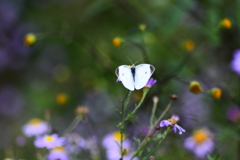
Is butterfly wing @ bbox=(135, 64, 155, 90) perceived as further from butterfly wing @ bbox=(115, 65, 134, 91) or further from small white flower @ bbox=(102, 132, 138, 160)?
small white flower @ bbox=(102, 132, 138, 160)

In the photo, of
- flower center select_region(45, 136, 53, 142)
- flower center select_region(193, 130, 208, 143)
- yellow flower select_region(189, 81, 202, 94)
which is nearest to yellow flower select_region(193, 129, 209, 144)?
flower center select_region(193, 130, 208, 143)

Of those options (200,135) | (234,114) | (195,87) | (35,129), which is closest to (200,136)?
(200,135)

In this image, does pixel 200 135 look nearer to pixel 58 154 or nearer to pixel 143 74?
pixel 58 154

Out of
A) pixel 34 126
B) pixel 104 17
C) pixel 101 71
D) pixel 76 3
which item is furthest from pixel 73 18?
pixel 34 126

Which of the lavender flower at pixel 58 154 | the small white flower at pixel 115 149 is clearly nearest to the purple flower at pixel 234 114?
the small white flower at pixel 115 149

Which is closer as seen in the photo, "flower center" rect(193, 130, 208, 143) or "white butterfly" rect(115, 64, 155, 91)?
"white butterfly" rect(115, 64, 155, 91)

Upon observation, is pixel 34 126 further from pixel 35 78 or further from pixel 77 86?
pixel 35 78
